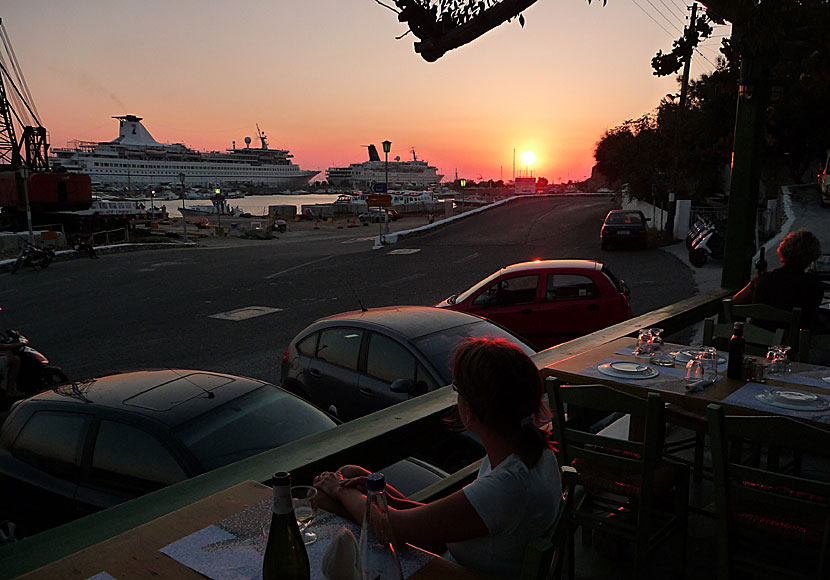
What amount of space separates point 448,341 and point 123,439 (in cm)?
305

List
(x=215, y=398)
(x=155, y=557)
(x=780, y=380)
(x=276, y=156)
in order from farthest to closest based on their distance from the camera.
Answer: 1. (x=276, y=156)
2. (x=215, y=398)
3. (x=780, y=380)
4. (x=155, y=557)

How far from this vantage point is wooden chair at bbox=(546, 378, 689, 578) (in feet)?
10.0

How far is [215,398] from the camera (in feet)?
13.9

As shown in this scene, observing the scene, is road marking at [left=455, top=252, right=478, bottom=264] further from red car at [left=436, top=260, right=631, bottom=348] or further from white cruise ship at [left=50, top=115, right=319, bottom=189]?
white cruise ship at [left=50, top=115, right=319, bottom=189]

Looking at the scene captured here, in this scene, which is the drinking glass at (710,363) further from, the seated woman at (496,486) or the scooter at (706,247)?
the scooter at (706,247)

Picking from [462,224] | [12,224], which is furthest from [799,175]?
[12,224]

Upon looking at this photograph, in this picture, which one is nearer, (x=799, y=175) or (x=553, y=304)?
(x=553, y=304)

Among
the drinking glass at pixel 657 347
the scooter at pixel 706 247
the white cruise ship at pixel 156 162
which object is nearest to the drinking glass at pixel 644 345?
the drinking glass at pixel 657 347

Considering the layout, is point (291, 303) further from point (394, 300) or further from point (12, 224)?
point (12, 224)

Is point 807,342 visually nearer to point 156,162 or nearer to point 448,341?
point 448,341

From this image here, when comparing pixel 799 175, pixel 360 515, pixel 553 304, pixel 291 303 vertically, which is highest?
pixel 799 175

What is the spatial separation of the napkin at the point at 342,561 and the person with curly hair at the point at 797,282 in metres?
5.33

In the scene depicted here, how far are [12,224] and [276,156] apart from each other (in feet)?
509

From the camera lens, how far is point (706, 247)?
19734 mm
